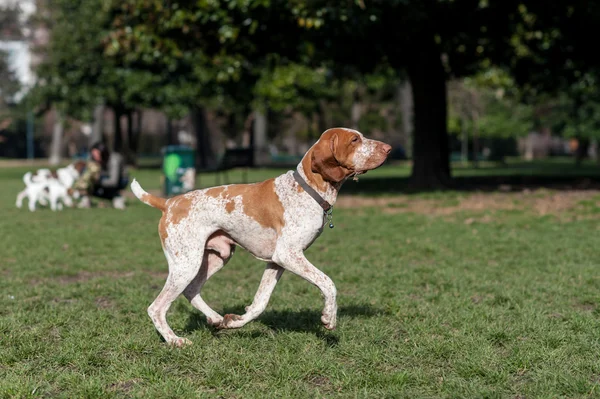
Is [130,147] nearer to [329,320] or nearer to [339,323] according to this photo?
[339,323]

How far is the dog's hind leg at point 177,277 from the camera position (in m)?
5.12

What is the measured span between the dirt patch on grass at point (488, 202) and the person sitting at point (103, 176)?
15.7ft

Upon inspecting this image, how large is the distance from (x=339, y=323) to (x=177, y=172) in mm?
14373

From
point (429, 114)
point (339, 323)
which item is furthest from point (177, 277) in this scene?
point (429, 114)

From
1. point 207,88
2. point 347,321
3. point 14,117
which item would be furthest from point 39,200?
point 14,117

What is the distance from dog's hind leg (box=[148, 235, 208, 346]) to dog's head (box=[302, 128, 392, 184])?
0.96m

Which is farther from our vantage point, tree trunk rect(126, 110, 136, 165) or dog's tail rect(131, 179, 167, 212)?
tree trunk rect(126, 110, 136, 165)

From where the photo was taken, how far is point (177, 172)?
19.6 metres

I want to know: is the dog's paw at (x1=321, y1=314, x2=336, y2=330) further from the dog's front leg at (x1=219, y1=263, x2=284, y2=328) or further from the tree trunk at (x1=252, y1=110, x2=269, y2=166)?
the tree trunk at (x1=252, y1=110, x2=269, y2=166)

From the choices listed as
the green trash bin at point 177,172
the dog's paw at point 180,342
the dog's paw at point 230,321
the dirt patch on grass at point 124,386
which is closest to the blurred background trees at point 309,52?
the green trash bin at point 177,172

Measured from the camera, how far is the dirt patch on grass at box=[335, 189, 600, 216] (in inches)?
577

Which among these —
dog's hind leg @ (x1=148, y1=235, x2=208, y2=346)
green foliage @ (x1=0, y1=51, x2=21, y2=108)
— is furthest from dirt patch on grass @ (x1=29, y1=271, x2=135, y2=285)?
green foliage @ (x1=0, y1=51, x2=21, y2=108)

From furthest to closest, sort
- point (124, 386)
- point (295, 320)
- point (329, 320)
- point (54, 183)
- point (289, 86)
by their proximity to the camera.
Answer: point (289, 86), point (54, 183), point (295, 320), point (329, 320), point (124, 386)

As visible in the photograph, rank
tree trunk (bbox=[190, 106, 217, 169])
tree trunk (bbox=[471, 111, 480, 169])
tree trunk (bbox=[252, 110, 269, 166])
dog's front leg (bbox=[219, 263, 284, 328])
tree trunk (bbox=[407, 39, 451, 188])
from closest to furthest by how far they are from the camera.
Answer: dog's front leg (bbox=[219, 263, 284, 328]) → tree trunk (bbox=[407, 39, 451, 188]) → tree trunk (bbox=[252, 110, 269, 166]) → tree trunk (bbox=[471, 111, 480, 169]) → tree trunk (bbox=[190, 106, 217, 169])
